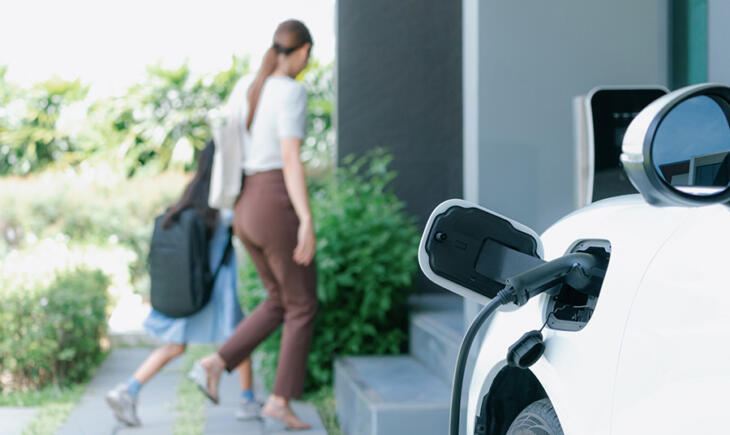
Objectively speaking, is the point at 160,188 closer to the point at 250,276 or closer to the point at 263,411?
the point at 250,276

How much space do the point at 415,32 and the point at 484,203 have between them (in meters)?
2.76

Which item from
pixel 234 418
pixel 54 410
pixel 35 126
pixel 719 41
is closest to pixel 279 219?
pixel 234 418

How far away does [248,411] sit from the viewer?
14.3 ft

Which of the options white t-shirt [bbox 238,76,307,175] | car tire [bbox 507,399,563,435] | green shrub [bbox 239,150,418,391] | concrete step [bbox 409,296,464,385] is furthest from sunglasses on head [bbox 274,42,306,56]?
car tire [bbox 507,399,563,435]

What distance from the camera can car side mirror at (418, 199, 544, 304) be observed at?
1.54 m

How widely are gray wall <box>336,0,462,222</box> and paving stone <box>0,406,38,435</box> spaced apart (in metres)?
2.77

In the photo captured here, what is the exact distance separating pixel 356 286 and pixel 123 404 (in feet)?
4.73

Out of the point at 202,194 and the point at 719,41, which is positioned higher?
the point at 719,41

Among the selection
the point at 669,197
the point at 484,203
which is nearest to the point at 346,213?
the point at 484,203

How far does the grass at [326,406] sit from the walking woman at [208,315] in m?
0.37

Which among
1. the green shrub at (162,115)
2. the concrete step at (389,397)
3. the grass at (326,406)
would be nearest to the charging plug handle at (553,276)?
the concrete step at (389,397)

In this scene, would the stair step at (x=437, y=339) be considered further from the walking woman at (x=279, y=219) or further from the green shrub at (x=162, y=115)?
the green shrub at (x=162, y=115)

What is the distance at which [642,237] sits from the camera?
4.24ft

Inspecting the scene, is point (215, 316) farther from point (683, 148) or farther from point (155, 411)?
point (683, 148)
